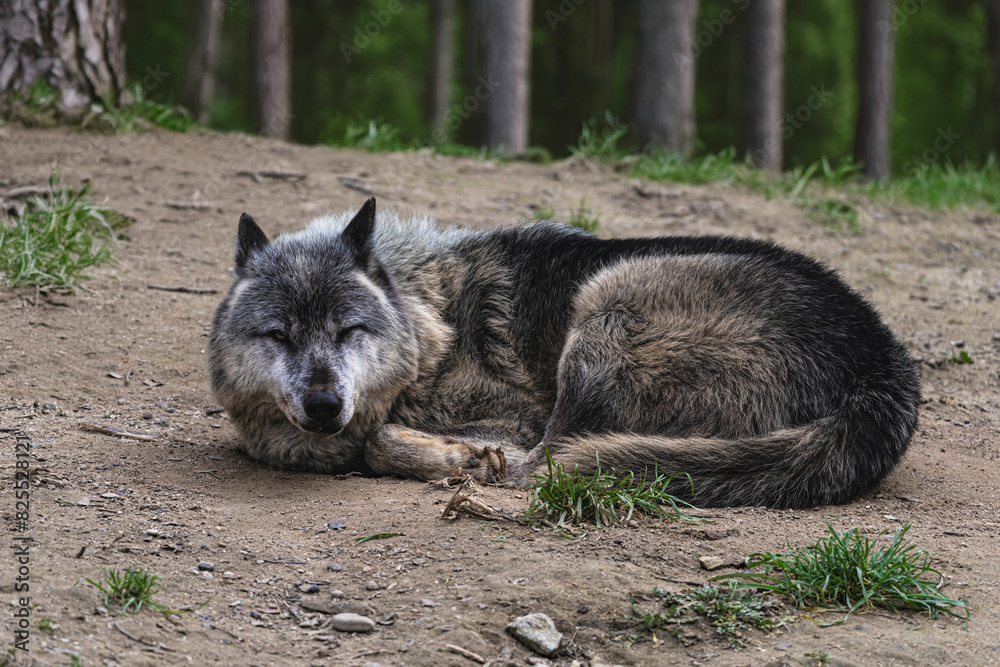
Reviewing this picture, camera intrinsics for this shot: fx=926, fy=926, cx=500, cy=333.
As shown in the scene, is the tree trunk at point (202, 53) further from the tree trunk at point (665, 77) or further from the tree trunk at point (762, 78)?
the tree trunk at point (762, 78)

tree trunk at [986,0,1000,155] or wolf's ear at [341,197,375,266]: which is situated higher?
tree trunk at [986,0,1000,155]

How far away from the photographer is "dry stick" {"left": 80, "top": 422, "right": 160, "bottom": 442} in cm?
445

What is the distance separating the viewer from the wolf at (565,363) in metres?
3.94

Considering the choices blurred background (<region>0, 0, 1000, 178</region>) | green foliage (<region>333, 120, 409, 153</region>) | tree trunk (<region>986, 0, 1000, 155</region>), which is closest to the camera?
green foliage (<region>333, 120, 409, 153</region>)

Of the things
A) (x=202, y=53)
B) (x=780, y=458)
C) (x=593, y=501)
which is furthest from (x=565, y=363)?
(x=202, y=53)

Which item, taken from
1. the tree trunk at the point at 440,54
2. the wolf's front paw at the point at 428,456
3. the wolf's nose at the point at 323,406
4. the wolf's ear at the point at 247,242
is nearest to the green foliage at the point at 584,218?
the wolf's ear at the point at 247,242

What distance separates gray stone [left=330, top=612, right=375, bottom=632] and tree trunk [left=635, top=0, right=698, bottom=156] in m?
9.93

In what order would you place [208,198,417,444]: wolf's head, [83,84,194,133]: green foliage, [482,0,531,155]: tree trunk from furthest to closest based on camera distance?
1. [482,0,531,155]: tree trunk
2. [83,84,194,133]: green foliage
3. [208,198,417,444]: wolf's head

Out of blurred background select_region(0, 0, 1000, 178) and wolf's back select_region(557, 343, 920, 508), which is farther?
blurred background select_region(0, 0, 1000, 178)

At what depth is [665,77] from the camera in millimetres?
12008

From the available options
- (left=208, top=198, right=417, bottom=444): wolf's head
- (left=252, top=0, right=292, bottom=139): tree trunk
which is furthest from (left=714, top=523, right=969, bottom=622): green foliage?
(left=252, top=0, right=292, bottom=139): tree trunk

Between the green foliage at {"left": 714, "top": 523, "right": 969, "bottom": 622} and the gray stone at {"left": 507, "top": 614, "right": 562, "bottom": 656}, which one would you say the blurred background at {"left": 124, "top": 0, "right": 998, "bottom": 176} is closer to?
the green foliage at {"left": 714, "top": 523, "right": 969, "bottom": 622}

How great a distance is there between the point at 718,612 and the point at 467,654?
83cm

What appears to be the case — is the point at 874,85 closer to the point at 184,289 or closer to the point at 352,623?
the point at 184,289
